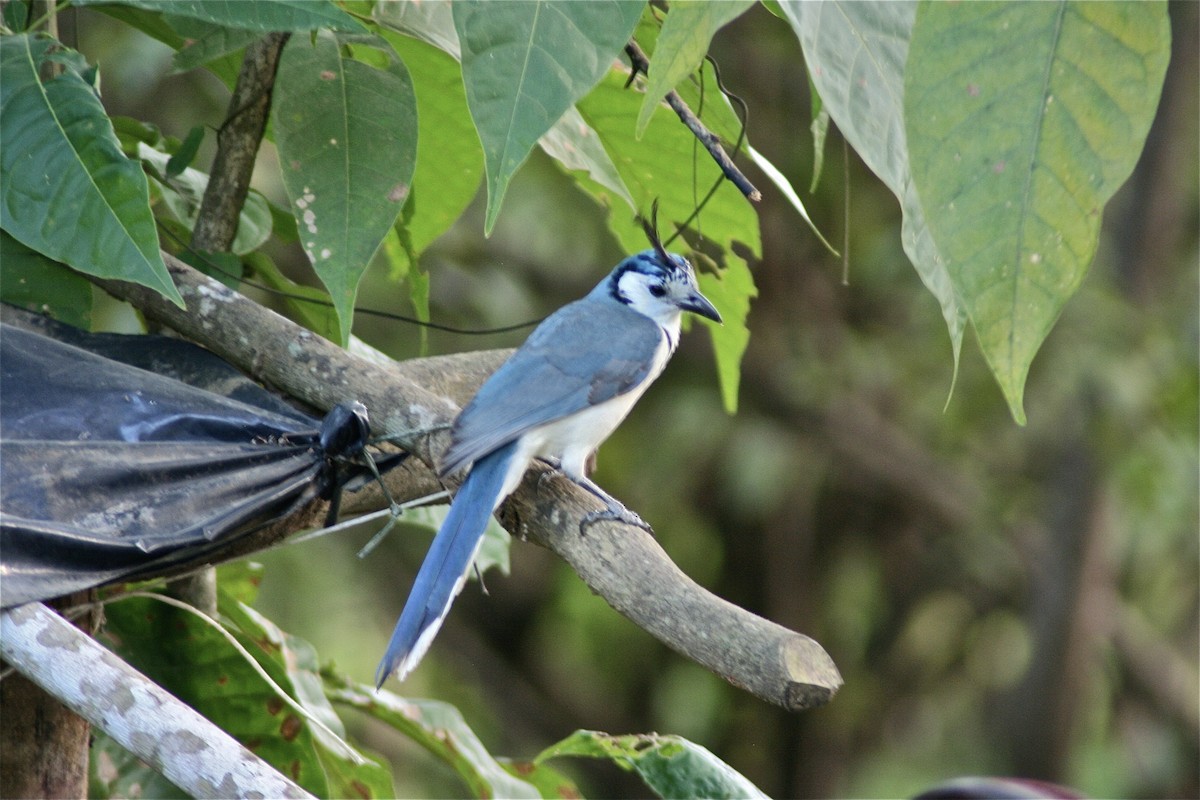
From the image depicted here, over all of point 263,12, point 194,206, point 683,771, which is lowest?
point 683,771

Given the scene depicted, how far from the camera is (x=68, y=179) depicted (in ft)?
5.16

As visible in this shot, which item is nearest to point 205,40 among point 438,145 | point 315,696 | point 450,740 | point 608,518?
point 438,145

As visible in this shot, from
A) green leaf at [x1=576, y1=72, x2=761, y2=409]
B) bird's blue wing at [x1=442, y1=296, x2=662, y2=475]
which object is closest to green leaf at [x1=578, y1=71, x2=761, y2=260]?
green leaf at [x1=576, y1=72, x2=761, y2=409]

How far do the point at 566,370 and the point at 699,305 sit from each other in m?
0.32

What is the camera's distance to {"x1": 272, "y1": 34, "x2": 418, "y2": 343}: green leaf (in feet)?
5.24

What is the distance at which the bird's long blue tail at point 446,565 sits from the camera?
1.65 meters

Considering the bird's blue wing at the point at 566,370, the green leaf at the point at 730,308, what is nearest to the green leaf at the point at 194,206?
the bird's blue wing at the point at 566,370

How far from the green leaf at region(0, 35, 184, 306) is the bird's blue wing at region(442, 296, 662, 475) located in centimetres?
53

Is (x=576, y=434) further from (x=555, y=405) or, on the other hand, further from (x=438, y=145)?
A: (x=438, y=145)

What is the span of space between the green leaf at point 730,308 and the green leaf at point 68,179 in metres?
1.03

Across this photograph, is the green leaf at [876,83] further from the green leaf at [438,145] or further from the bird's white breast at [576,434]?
the bird's white breast at [576,434]

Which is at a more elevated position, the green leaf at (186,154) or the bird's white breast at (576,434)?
the green leaf at (186,154)

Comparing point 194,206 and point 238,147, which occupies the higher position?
point 238,147

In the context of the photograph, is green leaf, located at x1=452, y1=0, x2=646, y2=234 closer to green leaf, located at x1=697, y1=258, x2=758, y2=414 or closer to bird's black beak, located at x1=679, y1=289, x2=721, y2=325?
green leaf, located at x1=697, y1=258, x2=758, y2=414
